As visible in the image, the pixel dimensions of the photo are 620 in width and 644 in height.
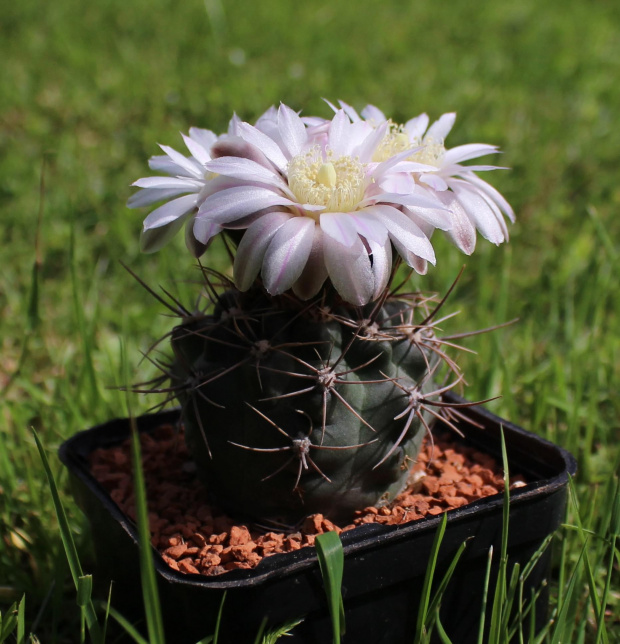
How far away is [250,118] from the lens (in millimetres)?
3752

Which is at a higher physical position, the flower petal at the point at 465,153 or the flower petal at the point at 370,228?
the flower petal at the point at 465,153

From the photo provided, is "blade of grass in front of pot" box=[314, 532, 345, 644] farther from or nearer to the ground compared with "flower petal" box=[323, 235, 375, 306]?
nearer to the ground

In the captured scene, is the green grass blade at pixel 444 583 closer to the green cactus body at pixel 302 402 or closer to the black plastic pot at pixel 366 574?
the black plastic pot at pixel 366 574

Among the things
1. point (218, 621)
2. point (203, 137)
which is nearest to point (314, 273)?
point (203, 137)

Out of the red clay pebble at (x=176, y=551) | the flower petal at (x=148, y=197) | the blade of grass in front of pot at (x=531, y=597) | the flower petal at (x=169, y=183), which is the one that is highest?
the flower petal at (x=169, y=183)

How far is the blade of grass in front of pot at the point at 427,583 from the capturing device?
1.23 metres

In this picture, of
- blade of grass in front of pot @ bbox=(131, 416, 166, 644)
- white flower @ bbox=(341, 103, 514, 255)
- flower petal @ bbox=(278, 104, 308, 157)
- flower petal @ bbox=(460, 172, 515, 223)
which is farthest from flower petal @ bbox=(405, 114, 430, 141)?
blade of grass in front of pot @ bbox=(131, 416, 166, 644)

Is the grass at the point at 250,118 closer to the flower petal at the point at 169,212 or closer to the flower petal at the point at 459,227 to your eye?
the flower petal at the point at 169,212

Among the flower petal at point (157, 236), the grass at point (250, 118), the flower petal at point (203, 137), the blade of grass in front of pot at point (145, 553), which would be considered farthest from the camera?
the grass at point (250, 118)

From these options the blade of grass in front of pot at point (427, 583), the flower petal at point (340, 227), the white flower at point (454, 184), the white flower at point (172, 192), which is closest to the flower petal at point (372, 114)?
the white flower at point (454, 184)

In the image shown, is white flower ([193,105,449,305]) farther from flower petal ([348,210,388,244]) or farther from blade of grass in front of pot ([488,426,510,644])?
blade of grass in front of pot ([488,426,510,644])

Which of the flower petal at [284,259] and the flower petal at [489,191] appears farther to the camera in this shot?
the flower petal at [489,191]

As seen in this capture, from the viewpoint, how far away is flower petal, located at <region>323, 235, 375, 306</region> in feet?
3.86

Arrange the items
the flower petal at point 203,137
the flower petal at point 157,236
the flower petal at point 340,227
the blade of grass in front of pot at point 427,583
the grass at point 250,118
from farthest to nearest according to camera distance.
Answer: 1. the grass at point 250,118
2. the flower petal at point 203,137
3. the flower petal at point 157,236
4. the blade of grass in front of pot at point 427,583
5. the flower petal at point 340,227
